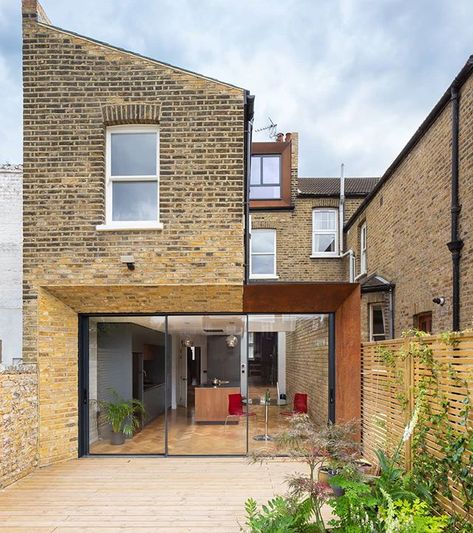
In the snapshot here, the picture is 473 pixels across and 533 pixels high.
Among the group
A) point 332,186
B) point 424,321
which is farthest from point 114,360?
point 332,186

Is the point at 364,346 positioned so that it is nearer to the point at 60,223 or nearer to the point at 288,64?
the point at 60,223

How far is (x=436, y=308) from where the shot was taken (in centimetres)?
813

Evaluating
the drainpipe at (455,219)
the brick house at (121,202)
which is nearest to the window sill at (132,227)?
the brick house at (121,202)

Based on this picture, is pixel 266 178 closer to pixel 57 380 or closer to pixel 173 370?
pixel 173 370

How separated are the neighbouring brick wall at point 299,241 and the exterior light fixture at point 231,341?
7.37 meters

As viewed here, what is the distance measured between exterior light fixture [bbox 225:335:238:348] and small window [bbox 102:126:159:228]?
2919 millimetres

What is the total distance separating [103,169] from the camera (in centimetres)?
713

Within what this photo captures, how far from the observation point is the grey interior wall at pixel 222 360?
849 cm

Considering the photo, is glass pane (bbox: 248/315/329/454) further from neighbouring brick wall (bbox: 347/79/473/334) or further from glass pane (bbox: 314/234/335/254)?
glass pane (bbox: 314/234/335/254)

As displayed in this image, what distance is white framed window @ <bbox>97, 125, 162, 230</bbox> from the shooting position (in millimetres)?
7270

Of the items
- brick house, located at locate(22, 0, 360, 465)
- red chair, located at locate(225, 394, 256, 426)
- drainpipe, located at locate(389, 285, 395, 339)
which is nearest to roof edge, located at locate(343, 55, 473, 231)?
drainpipe, located at locate(389, 285, 395, 339)

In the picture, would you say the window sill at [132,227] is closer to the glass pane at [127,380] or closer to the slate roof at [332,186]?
the glass pane at [127,380]

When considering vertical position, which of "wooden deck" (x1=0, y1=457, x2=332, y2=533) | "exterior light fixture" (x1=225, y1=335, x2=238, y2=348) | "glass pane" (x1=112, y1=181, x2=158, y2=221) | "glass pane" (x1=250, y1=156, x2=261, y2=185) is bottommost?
"wooden deck" (x1=0, y1=457, x2=332, y2=533)

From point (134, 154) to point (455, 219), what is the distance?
5.95m
